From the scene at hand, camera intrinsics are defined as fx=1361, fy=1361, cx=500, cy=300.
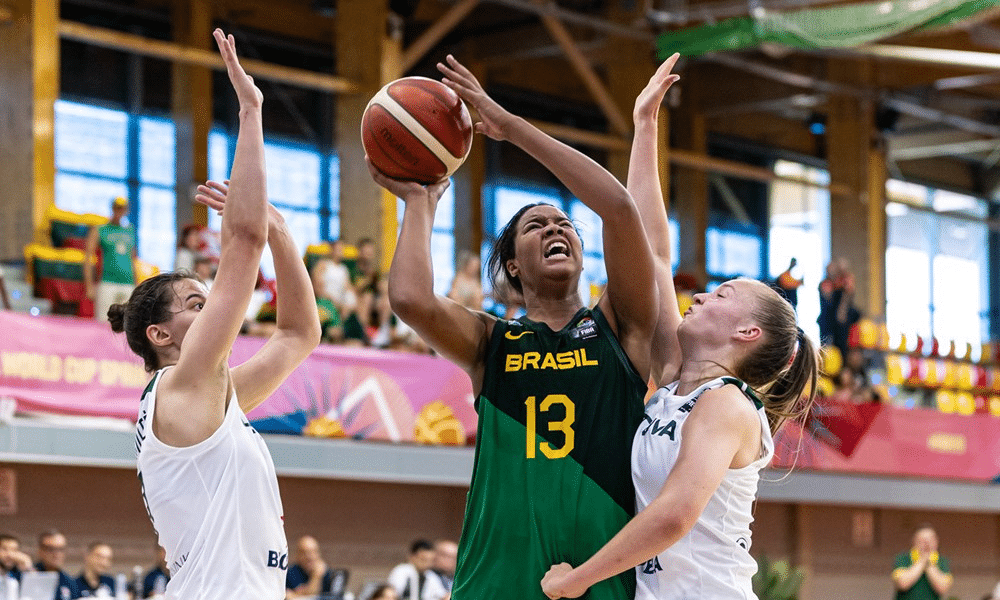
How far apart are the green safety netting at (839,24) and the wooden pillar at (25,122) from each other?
7472 mm

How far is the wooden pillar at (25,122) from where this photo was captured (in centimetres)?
1287

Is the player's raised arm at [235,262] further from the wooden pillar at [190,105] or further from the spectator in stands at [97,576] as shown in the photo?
the wooden pillar at [190,105]

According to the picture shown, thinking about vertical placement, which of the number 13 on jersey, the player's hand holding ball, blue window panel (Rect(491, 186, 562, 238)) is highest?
blue window panel (Rect(491, 186, 562, 238))

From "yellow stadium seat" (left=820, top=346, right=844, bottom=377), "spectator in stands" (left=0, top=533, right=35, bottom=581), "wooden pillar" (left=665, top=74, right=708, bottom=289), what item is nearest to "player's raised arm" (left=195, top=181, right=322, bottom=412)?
"spectator in stands" (left=0, top=533, right=35, bottom=581)

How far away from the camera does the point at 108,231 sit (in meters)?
11.5

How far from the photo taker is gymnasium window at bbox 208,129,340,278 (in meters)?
19.2

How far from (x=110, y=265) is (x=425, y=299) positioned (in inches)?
341

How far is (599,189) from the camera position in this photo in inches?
124

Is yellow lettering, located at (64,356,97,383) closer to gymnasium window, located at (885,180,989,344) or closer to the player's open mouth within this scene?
the player's open mouth

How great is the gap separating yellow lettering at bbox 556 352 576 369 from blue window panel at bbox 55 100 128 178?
15170mm

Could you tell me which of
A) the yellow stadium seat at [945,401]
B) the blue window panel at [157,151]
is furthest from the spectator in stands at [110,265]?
the yellow stadium seat at [945,401]

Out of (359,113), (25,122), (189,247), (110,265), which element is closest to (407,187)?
(110,265)

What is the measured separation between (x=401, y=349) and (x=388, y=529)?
2413 mm

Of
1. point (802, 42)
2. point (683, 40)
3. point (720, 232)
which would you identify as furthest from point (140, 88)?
point (720, 232)
